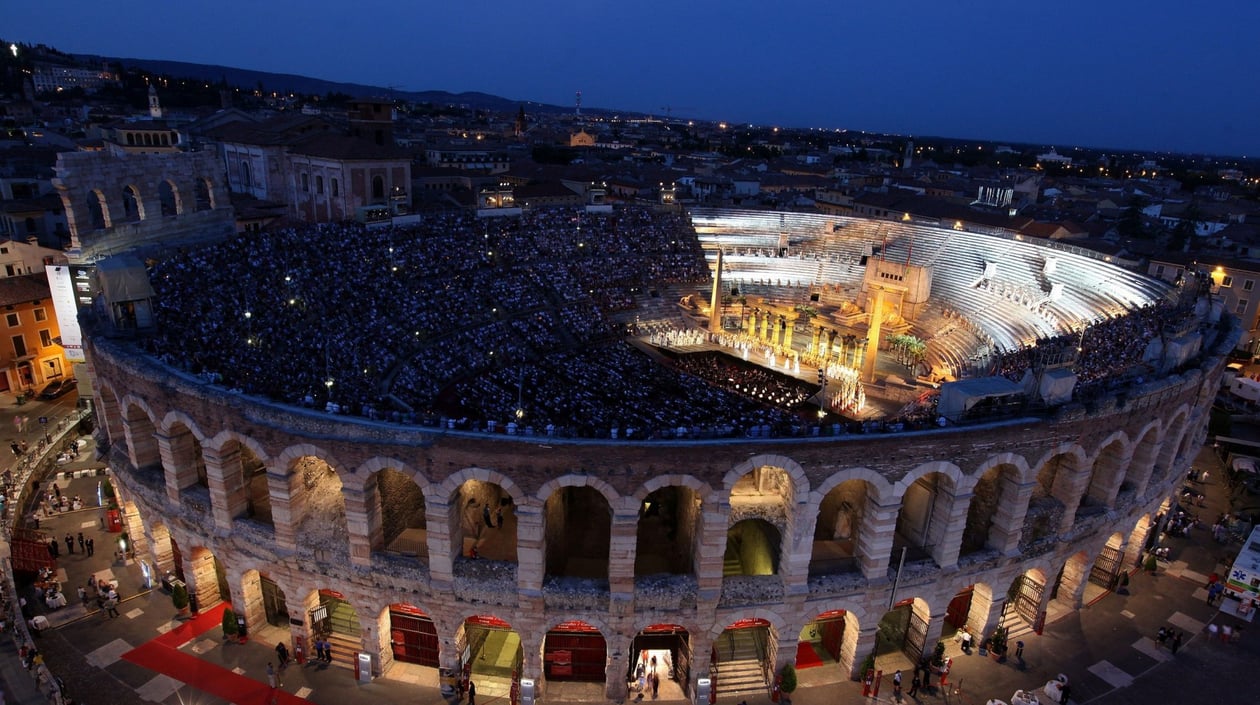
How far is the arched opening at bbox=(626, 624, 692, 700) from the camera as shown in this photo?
26.5 meters

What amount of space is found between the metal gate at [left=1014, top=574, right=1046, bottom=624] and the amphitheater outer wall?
386 millimetres

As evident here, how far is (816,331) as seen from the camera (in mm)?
61219

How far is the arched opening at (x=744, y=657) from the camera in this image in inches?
1054

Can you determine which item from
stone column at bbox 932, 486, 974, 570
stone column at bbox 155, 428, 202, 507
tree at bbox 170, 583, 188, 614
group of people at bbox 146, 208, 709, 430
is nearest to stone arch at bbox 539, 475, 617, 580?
group of people at bbox 146, 208, 709, 430

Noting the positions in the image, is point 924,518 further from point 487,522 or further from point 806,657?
point 487,522

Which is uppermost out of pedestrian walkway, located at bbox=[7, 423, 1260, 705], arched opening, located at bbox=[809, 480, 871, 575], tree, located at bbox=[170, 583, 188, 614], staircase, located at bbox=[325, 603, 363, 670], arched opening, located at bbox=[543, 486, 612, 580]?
arched opening, located at bbox=[809, 480, 871, 575]

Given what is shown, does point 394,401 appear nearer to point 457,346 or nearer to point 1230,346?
point 457,346

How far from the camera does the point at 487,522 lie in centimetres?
3017

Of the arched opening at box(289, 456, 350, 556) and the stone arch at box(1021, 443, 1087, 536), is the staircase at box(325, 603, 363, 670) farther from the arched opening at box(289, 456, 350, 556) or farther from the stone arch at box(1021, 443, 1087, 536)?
the stone arch at box(1021, 443, 1087, 536)

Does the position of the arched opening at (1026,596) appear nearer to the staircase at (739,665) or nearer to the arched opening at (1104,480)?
the arched opening at (1104,480)

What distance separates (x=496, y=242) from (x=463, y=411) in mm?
24113

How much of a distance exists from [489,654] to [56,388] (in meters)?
39.5

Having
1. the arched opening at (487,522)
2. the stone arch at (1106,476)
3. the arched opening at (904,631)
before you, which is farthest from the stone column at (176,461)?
the stone arch at (1106,476)

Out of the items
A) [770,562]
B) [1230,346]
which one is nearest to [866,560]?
[770,562]
